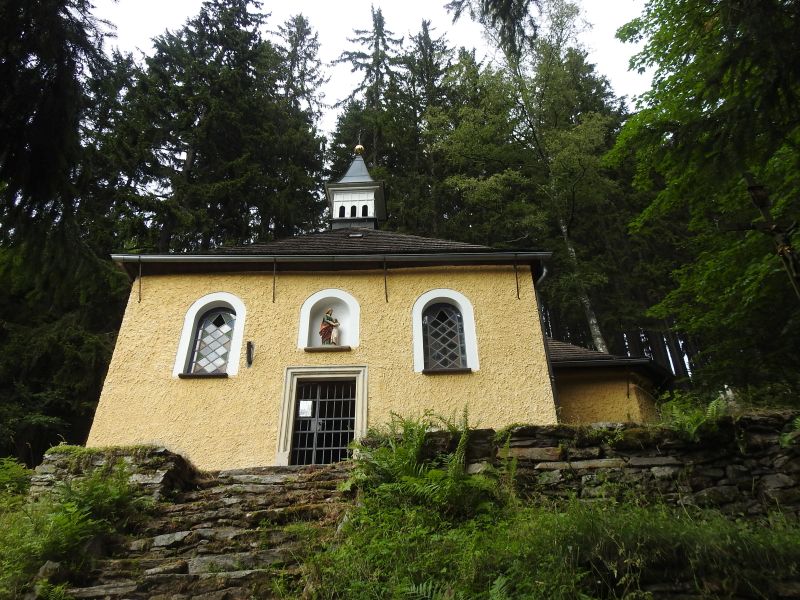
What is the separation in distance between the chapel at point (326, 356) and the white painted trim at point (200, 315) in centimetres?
2

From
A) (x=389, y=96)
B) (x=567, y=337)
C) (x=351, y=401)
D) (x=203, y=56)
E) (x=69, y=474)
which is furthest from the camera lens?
(x=389, y=96)

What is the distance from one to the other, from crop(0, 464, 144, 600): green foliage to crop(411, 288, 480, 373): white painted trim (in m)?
5.20

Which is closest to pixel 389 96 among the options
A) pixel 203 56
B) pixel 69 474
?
pixel 203 56

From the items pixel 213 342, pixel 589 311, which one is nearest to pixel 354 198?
pixel 589 311

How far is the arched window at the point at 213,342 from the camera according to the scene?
10.7m

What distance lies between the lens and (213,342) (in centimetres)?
1100

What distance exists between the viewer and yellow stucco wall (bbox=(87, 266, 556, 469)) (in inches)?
385

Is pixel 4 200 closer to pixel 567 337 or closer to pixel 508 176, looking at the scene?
pixel 508 176

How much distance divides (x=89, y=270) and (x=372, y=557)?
12.6ft

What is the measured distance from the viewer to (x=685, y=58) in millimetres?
10664

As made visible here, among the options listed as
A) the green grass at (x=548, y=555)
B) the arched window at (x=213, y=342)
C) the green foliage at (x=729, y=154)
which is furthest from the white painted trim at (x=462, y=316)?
the green grass at (x=548, y=555)

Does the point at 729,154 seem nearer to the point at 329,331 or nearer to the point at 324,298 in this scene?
the point at 329,331

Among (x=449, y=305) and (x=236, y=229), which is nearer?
(x=449, y=305)

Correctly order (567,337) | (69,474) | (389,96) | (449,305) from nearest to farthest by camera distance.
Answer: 1. (69,474)
2. (449,305)
3. (567,337)
4. (389,96)
